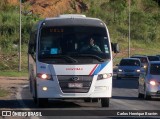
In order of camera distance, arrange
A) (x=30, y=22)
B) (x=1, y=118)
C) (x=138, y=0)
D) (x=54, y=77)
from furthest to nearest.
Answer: (x=138, y=0) < (x=30, y=22) < (x=54, y=77) < (x=1, y=118)

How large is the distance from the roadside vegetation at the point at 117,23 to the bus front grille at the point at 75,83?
4720 cm

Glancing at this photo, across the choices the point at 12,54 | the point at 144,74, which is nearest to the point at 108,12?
the point at 12,54

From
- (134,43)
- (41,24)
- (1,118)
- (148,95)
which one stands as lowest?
(134,43)

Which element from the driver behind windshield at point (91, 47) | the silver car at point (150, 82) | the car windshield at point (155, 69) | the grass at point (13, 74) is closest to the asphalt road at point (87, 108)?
the silver car at point (150, 82)

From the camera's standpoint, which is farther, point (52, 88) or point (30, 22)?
point (30, 22)

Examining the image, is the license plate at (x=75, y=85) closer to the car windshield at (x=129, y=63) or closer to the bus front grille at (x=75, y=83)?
the bus front grille at (x=75, y=83)

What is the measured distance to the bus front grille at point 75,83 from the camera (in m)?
23.9

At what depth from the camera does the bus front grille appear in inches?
942

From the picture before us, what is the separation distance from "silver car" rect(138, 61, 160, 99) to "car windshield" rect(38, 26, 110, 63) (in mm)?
5082

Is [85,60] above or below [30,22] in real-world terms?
above

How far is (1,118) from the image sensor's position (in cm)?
2014

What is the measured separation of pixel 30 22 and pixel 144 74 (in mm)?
53874

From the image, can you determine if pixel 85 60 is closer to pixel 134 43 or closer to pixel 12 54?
→ pixel 12 54

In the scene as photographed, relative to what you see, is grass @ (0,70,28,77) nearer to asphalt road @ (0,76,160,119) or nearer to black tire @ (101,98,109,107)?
asphalt road @ (0,76,160,119)
